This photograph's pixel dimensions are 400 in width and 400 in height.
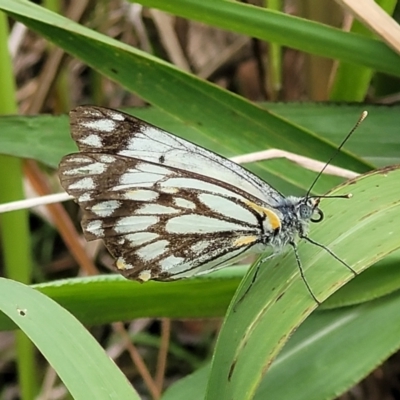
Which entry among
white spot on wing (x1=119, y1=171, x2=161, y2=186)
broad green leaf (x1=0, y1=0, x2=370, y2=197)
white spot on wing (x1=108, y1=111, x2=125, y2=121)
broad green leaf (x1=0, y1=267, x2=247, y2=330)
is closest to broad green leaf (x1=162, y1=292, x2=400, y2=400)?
broad green leaf (x1=0, y1=267, x2=247, y2=330)

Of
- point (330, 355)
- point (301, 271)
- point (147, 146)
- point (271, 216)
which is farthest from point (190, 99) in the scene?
point (330, 355)

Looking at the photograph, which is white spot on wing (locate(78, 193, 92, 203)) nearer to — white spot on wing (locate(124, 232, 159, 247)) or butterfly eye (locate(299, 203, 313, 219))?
white spot on wing (locate(124, 232, 159, 247))

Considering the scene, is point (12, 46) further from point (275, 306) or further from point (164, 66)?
point (275, 306)

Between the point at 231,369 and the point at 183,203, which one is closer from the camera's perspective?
the point at 231,369

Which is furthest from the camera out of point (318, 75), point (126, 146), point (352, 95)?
point (318, 75)

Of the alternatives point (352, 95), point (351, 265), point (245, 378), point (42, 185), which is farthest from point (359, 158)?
point (42, 185)

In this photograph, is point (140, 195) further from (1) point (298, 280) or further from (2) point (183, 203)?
(1) point (298, 280)
